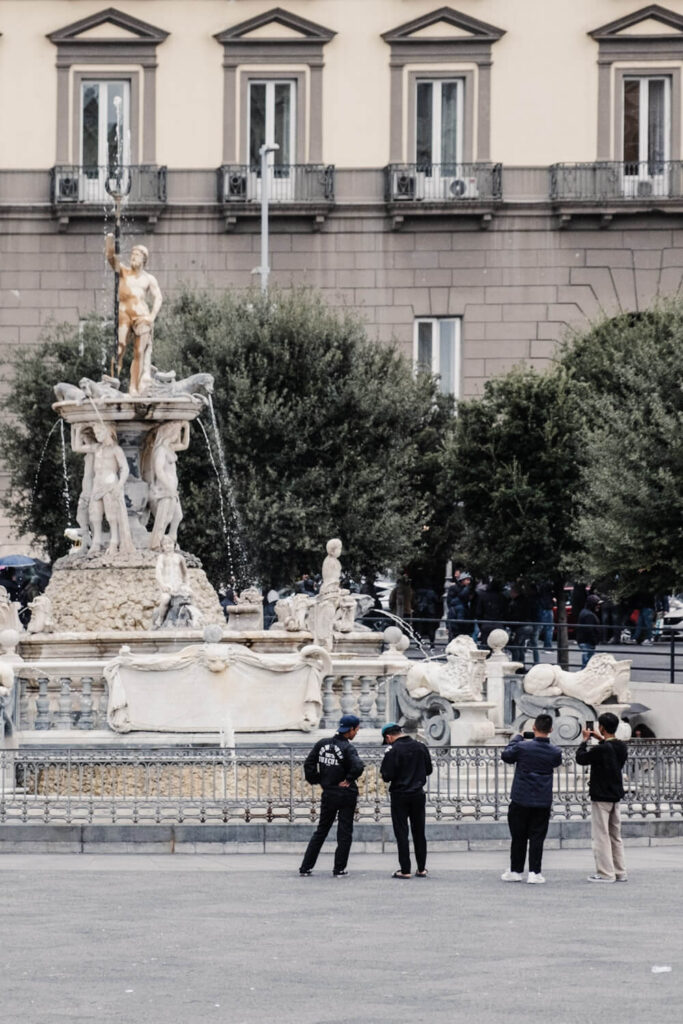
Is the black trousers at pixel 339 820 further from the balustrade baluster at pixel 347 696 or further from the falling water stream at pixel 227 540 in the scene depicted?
the falling water stream at pixel 227 540

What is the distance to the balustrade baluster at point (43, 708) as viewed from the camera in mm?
24750

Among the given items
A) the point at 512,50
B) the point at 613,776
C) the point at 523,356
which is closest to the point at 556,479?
the point at 523,356

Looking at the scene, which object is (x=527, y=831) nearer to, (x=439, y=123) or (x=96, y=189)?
(x=96, y=189)

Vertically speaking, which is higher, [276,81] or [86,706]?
[276,81]

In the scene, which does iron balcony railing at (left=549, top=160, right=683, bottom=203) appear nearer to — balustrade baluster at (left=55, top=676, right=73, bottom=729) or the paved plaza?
balustrade baluster at (left=55, top=676, right=73, bottom=729)

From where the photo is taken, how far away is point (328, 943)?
52.4 feet

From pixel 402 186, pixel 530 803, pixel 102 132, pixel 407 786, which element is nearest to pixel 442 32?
pixel 402 186

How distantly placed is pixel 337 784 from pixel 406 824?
2.17 ft

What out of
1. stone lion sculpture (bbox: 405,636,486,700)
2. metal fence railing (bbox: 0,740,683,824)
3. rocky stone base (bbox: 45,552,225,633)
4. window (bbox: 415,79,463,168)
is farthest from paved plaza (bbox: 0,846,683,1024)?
window (bbox: 415,79,463,168)

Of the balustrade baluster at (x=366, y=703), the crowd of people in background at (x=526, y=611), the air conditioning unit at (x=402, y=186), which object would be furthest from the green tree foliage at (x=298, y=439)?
the balustrade baluster at (x=366, y=703)

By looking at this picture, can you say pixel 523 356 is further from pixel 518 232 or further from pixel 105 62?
pixel 105 62

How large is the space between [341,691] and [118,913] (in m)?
8.49

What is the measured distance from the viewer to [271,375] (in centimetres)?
4566

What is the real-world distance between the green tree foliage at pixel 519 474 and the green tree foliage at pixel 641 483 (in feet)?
10.5
